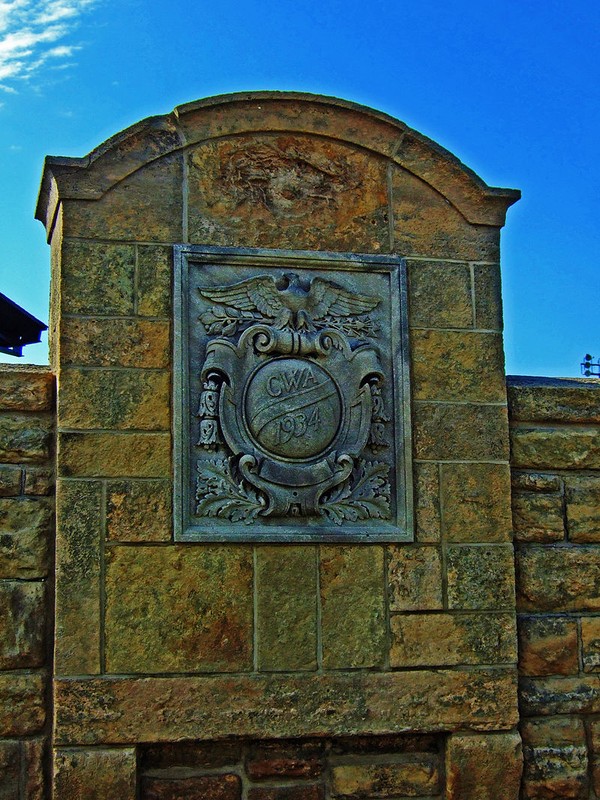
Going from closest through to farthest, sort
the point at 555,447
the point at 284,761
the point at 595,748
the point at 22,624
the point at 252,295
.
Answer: the point at 22,624, the point at 284,761, the point at 252,295, the point at 595,748, the point at 555,447

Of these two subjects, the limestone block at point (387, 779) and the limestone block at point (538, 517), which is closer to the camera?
the limestone block at point (387, 779)

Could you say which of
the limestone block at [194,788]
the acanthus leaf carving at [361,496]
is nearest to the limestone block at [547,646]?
the acanthus leaf carving at [361,496]

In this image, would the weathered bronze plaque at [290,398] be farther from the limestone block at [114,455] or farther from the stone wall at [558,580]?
the stone wall at [558,580]

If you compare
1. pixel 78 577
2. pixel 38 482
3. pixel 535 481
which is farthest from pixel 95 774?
pixel 535 481

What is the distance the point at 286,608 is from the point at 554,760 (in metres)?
1.41

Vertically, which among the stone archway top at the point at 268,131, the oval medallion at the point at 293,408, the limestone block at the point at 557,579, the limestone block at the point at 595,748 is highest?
the stone archway top at the point at 268,131

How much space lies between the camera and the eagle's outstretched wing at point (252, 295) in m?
4.96

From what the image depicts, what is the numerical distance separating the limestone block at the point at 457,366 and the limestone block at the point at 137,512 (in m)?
1.25

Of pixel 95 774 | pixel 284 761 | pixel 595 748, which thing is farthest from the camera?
pixel 595 748

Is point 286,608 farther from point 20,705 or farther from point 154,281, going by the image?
point 154,281

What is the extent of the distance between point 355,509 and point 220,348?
3.00 feet

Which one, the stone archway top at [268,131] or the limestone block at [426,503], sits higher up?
the stone archway top at [268,131]

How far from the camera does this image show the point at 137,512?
473cm

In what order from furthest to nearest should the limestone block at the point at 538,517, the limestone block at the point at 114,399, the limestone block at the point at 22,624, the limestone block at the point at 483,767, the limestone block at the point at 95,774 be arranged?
the limestone block at the point at 538,517 < the limestone block at the point at 483,767 < the limestone block at the point at 114,399 < the limestone block at the point at 22,624 < the limestone block at the point at 95,774
